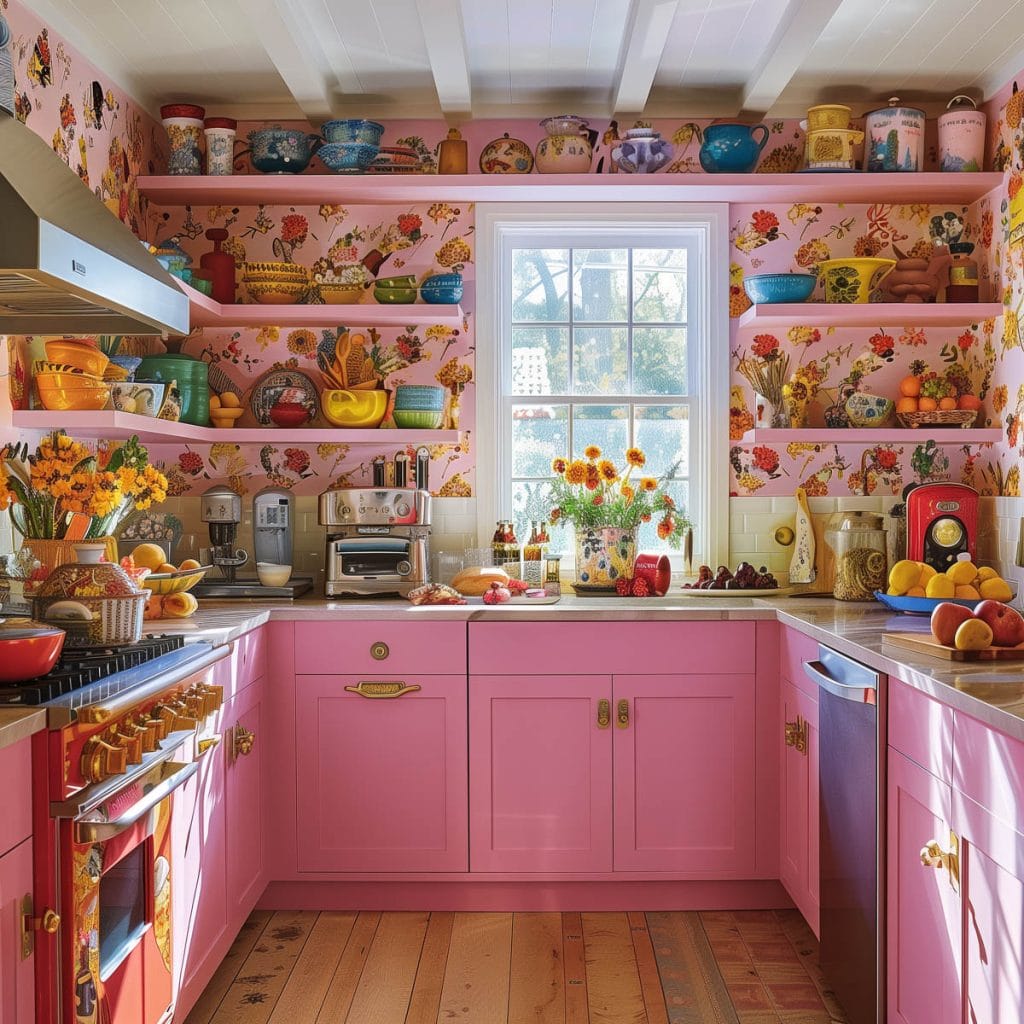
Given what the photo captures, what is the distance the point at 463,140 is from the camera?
3846 mm

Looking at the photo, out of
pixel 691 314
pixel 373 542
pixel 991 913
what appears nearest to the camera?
pixel 991 913

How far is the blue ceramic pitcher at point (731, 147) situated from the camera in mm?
3684

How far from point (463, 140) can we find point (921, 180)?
5.17ft

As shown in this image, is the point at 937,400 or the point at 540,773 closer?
the point at 540,773

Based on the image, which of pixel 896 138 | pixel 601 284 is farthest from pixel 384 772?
pixel 896 138

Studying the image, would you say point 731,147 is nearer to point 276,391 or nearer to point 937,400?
point 937,400

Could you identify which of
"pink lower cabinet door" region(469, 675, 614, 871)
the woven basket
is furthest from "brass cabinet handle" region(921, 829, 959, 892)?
the woven basket

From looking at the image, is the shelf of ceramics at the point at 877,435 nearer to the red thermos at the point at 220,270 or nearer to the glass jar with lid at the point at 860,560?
the glass jar with lid at the point at 860,560

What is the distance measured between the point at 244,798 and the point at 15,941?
128 centimetres

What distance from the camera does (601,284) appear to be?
3992 mm

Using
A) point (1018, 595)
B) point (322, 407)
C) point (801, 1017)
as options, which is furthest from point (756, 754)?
point (322, 407)

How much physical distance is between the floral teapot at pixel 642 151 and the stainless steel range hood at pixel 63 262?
68.0 inches

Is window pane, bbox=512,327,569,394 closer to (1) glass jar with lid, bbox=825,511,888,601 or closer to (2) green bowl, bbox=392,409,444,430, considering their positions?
(2) green bowl, bbox=392,409,444,430

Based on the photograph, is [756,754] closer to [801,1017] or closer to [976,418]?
[801,1017]
